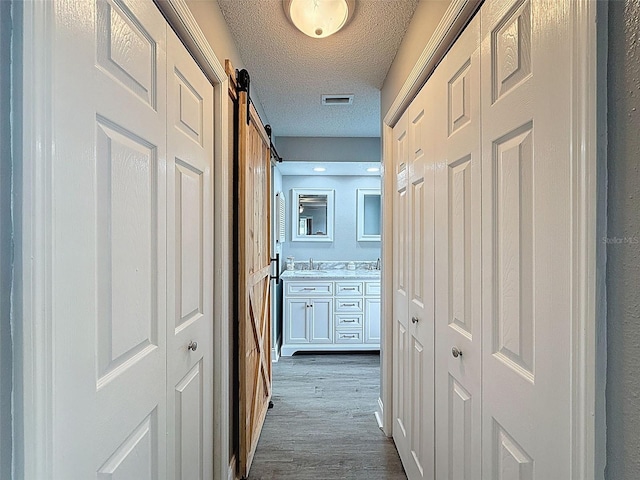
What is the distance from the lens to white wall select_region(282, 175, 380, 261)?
15.1 feet

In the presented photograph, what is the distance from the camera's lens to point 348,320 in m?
3.93

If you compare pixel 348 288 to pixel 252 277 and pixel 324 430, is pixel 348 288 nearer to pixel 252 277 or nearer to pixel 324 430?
pixel 324 430

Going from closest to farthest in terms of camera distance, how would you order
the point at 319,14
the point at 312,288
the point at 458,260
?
1. the point at 458,260
2. the point at 319,14
3. the point at 312,288

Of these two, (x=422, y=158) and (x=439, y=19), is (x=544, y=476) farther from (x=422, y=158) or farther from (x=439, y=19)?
(x=439, y=19)

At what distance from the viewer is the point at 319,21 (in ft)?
5.53

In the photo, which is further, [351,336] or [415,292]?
[351,336]

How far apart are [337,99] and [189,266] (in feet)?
6.43

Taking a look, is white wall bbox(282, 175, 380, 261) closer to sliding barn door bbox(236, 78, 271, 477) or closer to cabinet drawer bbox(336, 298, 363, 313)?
cabinet drawer bbox(336, 298, 363, 313)

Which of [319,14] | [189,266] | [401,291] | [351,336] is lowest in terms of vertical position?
[351,336]

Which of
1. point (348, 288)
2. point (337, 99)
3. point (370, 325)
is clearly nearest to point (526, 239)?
point (337, 99)

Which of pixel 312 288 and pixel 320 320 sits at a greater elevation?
pixel 312 288

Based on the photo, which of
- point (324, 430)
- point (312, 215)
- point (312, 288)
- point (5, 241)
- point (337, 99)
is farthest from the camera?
point (312, 215)

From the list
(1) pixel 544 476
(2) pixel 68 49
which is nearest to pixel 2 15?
(2) pixel 68 49

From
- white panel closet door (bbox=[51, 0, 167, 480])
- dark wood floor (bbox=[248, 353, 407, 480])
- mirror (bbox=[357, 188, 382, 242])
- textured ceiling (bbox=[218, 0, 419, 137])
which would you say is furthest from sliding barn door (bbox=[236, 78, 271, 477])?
mirror (bbox=[357, 188, 382, 242])
